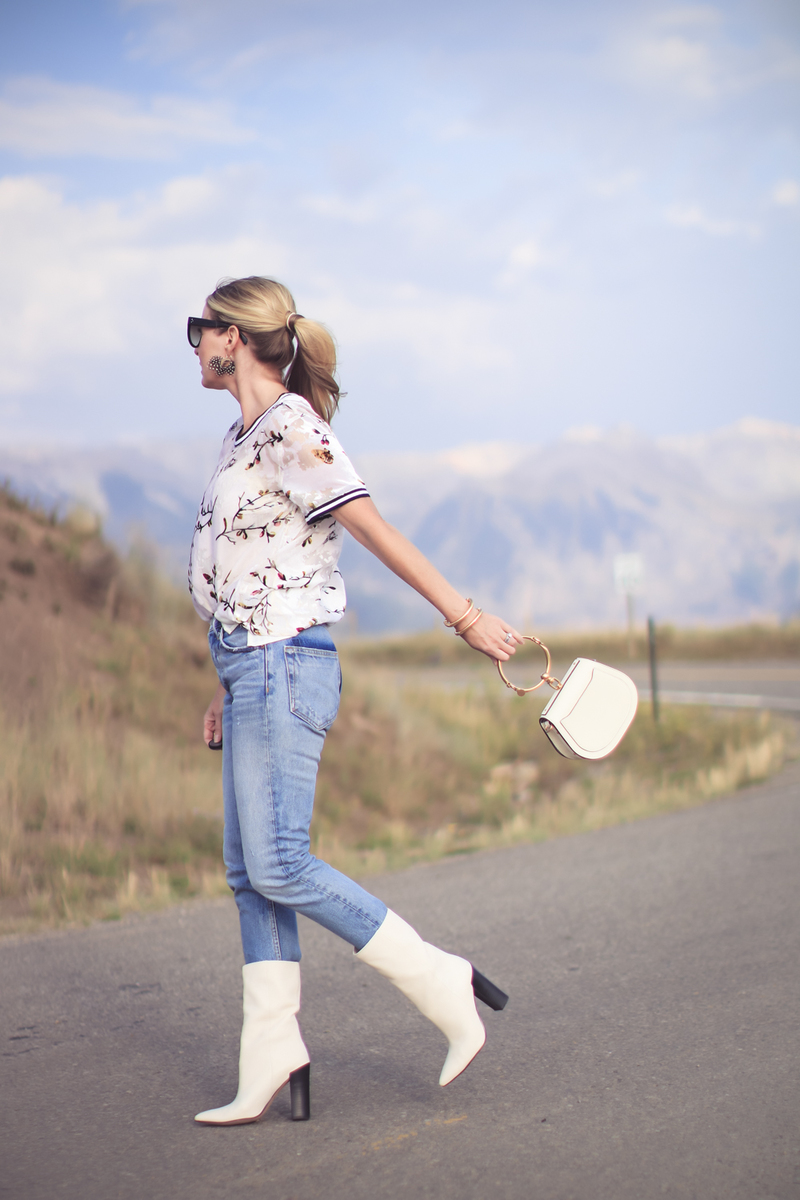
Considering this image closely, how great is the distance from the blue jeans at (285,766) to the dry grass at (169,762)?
2.78m

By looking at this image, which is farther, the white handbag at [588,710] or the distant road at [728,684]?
the distant road at [728,684]

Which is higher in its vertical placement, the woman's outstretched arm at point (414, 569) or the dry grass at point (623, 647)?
the dry grass at point (623, 647)

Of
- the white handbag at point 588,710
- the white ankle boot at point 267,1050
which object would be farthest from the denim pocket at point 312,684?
the white ankle boot at point 267,1050

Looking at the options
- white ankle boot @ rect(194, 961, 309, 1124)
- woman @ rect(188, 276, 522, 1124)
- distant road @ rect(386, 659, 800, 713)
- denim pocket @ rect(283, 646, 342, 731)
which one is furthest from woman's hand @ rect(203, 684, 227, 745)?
distant road @ rect(386, 659, 800, 713)

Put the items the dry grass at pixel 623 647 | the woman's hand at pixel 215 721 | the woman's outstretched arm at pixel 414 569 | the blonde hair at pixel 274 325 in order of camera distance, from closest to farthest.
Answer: the woman's outstretched arm at pixel 414 569 → the blonde hair at pixel 274 325 → the woman's hand at pixel 215 721 → the dry grass at pixel 623 647

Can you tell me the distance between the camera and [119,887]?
19.4ft

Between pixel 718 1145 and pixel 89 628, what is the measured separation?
8.15 meters

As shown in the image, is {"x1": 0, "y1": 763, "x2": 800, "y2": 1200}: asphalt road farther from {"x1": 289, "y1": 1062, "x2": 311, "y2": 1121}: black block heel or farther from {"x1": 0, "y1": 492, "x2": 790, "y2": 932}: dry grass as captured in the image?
{"x1": 0, "y1": 492, "x2": 790, "y2": 932}: dry grass

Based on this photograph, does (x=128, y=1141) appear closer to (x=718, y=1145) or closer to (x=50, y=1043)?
(x=50, y=1043)

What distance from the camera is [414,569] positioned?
2.73m

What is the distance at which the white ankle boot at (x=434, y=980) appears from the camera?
283 cm

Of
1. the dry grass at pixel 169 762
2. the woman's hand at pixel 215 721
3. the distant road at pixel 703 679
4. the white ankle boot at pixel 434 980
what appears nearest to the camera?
the white ankle boot at pixel 434 980

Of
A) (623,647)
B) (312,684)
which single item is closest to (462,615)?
(312,684)

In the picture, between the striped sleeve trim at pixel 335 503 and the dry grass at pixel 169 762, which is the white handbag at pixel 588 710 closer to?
the striped sleeve trim at pixel 335 503
